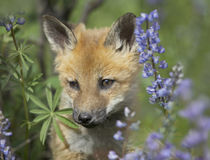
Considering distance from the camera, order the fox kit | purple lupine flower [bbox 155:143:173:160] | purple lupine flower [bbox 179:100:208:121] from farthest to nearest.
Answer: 1. the fox kit
2. purple lupine flower [bbox 155:143:173:160]
3. purple lupine flower [bbox 179:100:208:121]

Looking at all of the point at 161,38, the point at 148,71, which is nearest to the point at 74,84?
the point at 148,71

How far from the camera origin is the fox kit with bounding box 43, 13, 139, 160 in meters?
3.03

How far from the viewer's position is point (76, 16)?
20.6 feet

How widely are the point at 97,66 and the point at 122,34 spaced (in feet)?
1.60

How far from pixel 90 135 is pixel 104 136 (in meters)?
0.15

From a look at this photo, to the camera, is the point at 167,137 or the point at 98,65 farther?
the point at 98,65

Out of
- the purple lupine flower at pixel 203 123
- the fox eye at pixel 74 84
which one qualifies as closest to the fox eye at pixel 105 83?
the fox eye at pixel 74 84

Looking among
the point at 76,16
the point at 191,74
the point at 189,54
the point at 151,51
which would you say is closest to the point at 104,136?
the point at 151,51

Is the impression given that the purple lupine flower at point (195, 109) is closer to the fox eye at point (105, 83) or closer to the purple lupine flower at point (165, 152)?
the purple lupine flower at point (165, 152)

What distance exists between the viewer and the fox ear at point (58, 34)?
320 cm

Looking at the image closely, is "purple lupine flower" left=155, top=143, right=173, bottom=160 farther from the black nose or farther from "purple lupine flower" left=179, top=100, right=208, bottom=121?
the black nose

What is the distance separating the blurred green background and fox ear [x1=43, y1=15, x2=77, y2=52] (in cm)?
39

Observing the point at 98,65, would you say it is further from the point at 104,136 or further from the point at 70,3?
the point at 70,3

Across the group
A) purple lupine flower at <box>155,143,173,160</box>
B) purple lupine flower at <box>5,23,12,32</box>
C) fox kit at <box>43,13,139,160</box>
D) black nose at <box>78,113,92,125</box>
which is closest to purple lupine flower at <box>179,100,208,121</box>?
purple lupine flower at <box>155,143,173,160</box>
